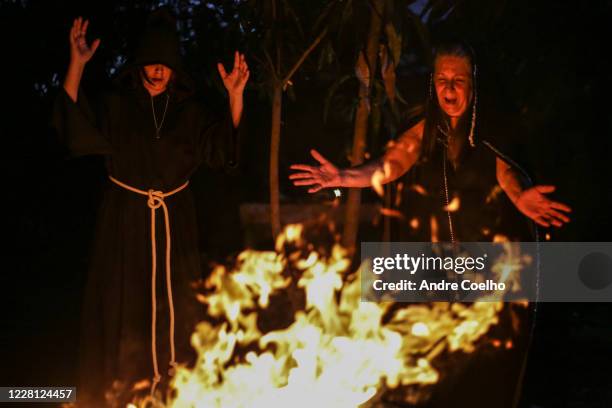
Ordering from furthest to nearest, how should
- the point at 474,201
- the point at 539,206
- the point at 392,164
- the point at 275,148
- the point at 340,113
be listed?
the point at 340,113 → the point at 275,148 → the point at 392,164 → the point at 474,201 → the point at 539,206

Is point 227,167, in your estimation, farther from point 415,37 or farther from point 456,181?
point 415,37

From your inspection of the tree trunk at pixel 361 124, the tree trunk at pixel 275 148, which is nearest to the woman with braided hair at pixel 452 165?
the tree trunk at pixel 361 124

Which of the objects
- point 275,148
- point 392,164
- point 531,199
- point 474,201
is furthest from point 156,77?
point 531,199

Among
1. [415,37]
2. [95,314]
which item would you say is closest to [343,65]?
[415,37]

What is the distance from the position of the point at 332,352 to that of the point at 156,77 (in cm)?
172

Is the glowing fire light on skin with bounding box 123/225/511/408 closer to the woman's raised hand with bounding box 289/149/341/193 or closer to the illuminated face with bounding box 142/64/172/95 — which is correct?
the woman's raised hand with bounding box 289/149/341/193

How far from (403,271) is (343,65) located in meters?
1.90

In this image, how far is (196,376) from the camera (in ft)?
13.5

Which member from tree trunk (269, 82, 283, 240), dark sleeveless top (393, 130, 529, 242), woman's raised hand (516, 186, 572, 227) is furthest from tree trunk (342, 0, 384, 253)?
woman's raised hand (516, 186, 572, 227)

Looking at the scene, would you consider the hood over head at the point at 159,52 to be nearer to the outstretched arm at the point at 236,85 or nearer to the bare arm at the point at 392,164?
the outstretched arm at the point at 236,85

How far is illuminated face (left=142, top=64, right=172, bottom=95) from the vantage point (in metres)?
4.30

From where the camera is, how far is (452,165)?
13.7ft

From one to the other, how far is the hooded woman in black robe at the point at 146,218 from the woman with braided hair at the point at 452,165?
0.74m

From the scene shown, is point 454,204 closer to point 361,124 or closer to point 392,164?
point 392,164
